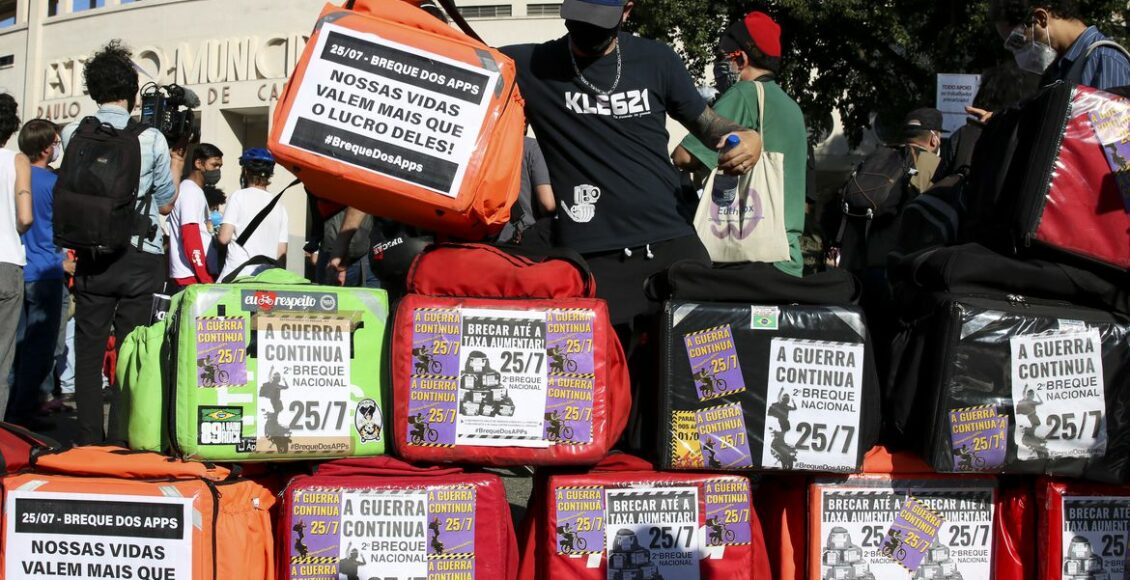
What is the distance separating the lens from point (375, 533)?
3.26m

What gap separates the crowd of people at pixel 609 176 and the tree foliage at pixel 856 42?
11.3m

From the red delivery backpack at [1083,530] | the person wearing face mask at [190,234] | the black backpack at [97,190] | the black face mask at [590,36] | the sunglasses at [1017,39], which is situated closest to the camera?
the red delivery backpack at [1083,530]

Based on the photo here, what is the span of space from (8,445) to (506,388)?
1.50 m

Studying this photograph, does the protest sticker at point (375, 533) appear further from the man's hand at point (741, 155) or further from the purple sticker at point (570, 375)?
the man's hand at point (741, 155)

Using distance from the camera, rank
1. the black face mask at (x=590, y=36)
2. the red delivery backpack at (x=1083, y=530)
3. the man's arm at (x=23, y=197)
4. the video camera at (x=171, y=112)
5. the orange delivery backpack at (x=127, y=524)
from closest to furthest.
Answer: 1. the orange delivery backpack at (x=127, y=524)
2. the red delivery backpack at (x=1083, y=530)
3. the black face mask at (x=590, y=36)
4. the man's arm at (x=23, y=197)
5. the video camera at (x=171, y=112)

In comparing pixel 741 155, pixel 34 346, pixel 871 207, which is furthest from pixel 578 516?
pixel 34 346

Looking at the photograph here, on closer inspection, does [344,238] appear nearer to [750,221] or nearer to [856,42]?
[750,221]

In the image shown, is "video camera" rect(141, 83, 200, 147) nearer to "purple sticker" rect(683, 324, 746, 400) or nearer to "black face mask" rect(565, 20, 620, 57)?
"black face mask" rect(565, 20, 620, 57)

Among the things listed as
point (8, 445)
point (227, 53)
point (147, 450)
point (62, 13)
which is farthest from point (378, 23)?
point (62, 13)

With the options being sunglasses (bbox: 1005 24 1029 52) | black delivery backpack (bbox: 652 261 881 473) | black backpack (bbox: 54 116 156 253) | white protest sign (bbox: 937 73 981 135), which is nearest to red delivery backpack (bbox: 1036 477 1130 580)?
black delivery backpack (bbox: 652 261 881 473)

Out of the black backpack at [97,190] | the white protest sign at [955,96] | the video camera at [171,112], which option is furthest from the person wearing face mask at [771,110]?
the white protest sign at [955,96]

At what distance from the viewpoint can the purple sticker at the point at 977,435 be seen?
3.34 m

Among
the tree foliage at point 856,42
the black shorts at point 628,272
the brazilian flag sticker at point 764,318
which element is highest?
the tree foliage at point 856,42

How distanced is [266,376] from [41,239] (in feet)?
12.5
